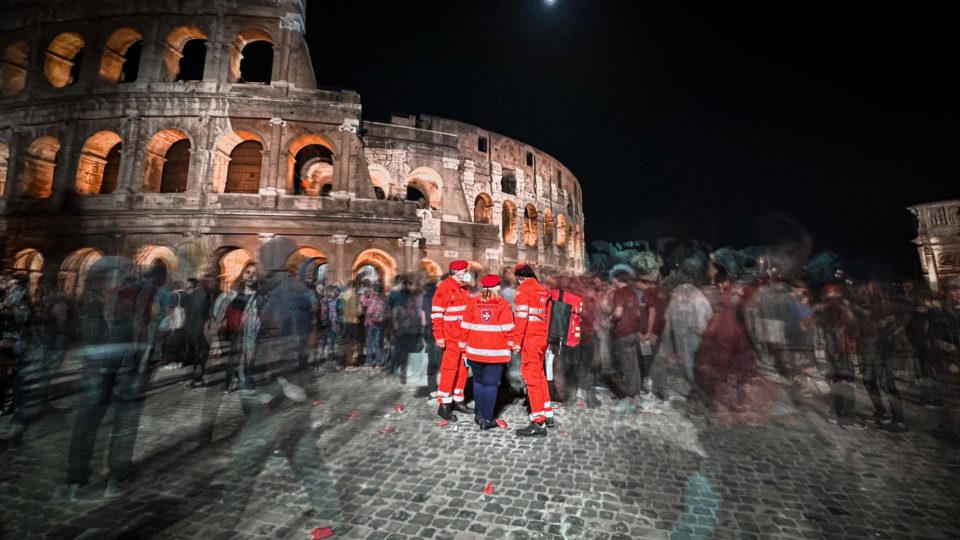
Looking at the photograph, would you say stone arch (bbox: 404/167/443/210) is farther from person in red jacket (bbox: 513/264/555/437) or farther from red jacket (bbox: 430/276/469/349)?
person in red jacket (bbox: 513/264/555/437)

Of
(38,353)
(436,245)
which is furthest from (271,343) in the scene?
(436,245)

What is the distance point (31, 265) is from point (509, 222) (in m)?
24.6

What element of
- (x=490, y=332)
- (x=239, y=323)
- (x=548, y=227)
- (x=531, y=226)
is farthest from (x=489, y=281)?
(x=548, y=227)

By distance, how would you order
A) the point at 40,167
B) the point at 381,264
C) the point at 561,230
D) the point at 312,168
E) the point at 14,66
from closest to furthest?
the point at 40,167 < the point at 14,66 < the point at 381,264 < the point at 312,168 < the point at 561,230

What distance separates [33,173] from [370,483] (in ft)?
69.5

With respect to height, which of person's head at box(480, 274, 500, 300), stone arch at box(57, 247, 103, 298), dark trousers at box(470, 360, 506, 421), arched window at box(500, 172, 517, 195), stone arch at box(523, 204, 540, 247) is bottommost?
dark trousers at box(470, 360, 506, 421)

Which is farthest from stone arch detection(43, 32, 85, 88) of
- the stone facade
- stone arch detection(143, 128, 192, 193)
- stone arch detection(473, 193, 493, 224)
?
the stone facade

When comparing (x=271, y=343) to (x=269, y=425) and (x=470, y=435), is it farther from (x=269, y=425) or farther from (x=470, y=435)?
(x=470, y=435)

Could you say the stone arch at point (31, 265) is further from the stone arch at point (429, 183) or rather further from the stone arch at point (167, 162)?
the stone arch at point (429, 183)

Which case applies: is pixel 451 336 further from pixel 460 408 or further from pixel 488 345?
pixel 460 408

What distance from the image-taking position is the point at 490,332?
16.1ft

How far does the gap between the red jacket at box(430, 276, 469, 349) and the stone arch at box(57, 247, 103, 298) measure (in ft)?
52.1

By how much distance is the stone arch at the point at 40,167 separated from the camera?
14010 millimetres

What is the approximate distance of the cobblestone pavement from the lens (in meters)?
2.87
